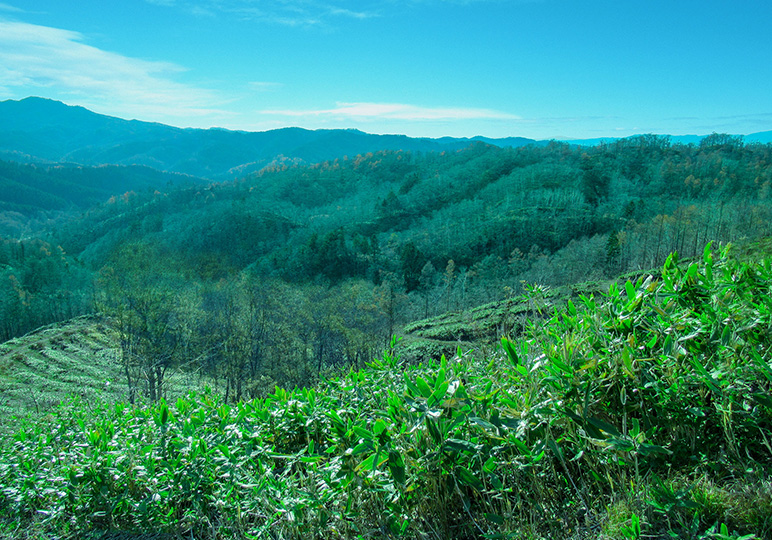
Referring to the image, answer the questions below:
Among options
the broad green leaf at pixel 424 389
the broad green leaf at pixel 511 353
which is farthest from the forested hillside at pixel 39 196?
the broad green leaf at pixel 424 389

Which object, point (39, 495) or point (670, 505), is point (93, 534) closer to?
point (39, 495)

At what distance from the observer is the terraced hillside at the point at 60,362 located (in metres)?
25.3

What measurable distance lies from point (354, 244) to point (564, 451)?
77.7 metres

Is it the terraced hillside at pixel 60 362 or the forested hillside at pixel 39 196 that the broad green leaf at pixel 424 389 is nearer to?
the terraced hillside at pixel 60 362

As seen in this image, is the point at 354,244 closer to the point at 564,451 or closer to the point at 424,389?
the point at 564,451

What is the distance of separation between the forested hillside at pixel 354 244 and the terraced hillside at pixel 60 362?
12.6 feet

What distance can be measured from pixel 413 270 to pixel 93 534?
221 feet

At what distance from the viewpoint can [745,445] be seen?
133 cm

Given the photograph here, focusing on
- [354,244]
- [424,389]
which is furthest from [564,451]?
[354,244]

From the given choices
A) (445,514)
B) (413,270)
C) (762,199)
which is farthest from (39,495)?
(762,199)

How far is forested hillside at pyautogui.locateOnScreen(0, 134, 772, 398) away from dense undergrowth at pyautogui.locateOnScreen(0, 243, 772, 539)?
1.86ft

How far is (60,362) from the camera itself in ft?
108

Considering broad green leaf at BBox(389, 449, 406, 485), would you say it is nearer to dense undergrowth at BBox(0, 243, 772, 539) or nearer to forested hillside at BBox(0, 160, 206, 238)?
dense undergrowth at BBox(0, 243, 772, 539)

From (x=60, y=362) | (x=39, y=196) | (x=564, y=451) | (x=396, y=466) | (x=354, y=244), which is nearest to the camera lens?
(x=396, y=466)
